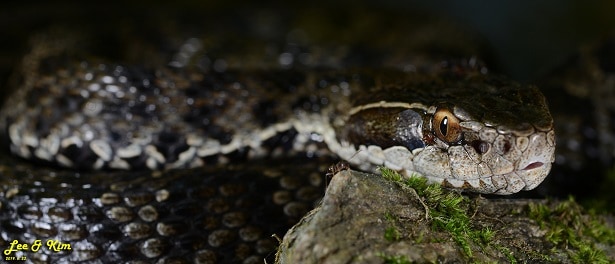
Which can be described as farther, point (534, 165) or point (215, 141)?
point (215, 141)

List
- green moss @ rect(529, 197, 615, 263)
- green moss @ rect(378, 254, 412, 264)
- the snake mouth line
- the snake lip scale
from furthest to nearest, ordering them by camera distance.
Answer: the snake lip scale, green moss @ rect(529, 197, 615, 263), the snake mouth line, green moss @ rect(378, 254, 412, 264)

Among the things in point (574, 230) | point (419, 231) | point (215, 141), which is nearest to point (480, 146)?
point (419, 231)

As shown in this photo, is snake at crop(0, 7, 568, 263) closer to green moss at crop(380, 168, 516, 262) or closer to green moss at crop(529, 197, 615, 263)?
green moss at crop(380, 168, 516, 262)

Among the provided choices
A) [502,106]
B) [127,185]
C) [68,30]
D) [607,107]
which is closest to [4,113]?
[68,30]

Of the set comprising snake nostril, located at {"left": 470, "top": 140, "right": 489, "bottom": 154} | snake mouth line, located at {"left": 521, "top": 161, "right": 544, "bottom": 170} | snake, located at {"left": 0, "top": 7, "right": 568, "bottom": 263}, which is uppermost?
snake nostril, located at {"left": 470, "top": 140, "right": 489, "bottom": 154}

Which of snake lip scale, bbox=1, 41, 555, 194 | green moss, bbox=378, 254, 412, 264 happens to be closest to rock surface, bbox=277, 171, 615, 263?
green moss, bbox=378, 254, 412, 264

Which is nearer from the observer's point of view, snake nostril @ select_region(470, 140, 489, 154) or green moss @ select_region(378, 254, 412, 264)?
green moss @ select_region(378, 254, 412, 264)

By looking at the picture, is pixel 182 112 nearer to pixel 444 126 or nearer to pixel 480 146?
pixel 444 126

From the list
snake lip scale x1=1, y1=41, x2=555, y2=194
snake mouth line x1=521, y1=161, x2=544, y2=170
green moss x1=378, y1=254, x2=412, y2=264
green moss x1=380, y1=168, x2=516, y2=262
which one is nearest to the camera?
green moss x1=378, y1=254, x2=412, y2=264
